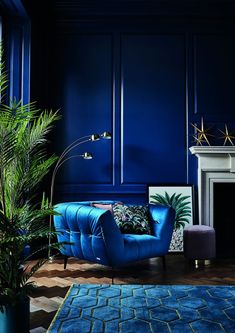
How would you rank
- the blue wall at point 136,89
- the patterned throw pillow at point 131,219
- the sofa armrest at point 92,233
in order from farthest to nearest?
the blue wall at point 136,89 < the patterned throw pillow at point 131,219 < the sofa armrest at point 92,233

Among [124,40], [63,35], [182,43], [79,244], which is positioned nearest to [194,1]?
[182,43]

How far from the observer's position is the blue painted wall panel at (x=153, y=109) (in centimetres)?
399

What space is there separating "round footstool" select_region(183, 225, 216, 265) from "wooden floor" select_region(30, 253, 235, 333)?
0.10 meters

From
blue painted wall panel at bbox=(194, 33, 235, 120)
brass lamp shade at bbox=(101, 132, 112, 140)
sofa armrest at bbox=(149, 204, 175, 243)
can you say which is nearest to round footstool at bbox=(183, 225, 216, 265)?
sofa armrest at bbox=(149, 204, 175, 243)

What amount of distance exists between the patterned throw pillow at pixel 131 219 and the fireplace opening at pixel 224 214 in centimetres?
120

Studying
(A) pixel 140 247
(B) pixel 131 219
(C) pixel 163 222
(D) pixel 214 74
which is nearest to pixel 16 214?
(A) pixel 140 247

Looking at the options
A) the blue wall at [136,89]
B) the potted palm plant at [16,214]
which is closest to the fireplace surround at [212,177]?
the blue wall at [136,89]

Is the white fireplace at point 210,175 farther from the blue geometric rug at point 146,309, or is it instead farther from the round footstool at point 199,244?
the blue geometric rug at point 146,309

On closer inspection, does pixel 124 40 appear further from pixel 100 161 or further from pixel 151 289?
pixel 151 289

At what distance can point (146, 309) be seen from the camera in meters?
2.17

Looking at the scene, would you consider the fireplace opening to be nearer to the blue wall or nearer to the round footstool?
the blue wall

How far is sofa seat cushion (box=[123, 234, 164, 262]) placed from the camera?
9.36 ft

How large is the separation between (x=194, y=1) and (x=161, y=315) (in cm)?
343

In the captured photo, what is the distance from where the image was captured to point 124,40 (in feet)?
13.4
